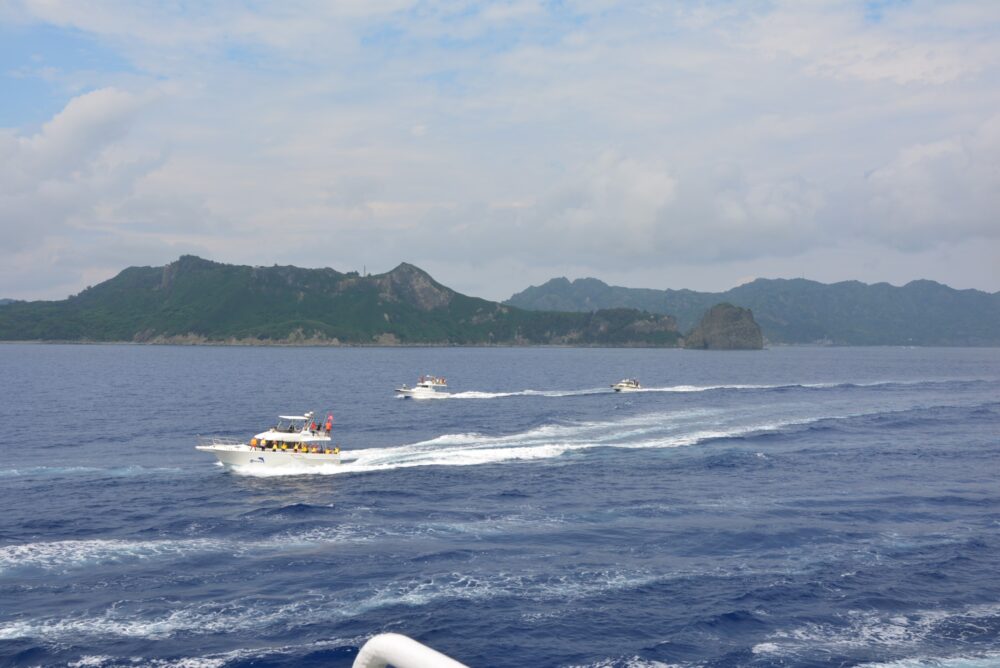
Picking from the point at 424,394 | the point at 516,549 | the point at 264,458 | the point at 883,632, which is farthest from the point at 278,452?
the point at 424,394

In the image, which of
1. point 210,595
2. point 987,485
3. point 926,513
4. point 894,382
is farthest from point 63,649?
point 894,382

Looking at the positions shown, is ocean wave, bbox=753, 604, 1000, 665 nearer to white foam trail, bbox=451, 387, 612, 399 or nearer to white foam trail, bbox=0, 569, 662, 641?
white foam trail, bbox=0, 569, 662, 641

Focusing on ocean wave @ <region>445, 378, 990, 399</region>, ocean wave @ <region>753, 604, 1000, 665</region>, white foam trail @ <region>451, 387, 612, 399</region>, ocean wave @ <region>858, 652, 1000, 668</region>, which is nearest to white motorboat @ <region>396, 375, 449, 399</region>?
ocean wave @ <region>445, 378, 990, 399</region>

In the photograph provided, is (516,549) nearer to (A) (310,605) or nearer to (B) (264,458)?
(A) (310,605)

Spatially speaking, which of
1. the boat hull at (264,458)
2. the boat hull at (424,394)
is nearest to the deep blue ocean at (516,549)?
the boat hull at (264,458)

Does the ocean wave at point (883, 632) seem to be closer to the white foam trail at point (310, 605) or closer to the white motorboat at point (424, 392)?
the white foam trail at point (310, 605)

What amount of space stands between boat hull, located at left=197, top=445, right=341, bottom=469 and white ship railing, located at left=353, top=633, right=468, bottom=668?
65.0 m

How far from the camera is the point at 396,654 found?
18.9 feet

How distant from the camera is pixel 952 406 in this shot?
403 feet

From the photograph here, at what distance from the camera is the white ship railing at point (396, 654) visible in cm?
545

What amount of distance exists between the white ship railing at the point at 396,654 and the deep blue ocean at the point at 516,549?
88.0 feet

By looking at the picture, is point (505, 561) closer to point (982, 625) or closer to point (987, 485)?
point (982, 625)

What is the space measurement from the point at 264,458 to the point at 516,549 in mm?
31527

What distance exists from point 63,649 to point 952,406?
416 feet
